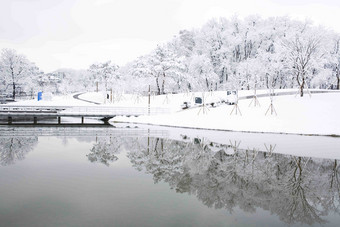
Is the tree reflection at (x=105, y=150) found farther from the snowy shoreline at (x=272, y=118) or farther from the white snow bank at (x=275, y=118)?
the white snow bank at (x=275, y=118)

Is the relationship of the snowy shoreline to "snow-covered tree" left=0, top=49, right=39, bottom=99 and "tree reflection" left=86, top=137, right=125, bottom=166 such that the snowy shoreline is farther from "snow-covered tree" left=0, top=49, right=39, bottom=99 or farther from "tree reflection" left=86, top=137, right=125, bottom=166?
"snow-covered tree" left=0, top=49, right=39, bottom=99

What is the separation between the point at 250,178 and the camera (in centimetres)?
1370

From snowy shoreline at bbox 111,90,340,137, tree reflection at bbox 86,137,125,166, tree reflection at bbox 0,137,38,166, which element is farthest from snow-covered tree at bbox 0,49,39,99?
tree reflection at bbox 86,137,125,166

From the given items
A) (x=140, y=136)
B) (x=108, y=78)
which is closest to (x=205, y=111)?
→ (x=140, y=136)

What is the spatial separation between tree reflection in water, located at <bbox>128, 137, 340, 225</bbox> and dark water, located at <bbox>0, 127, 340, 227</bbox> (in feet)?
0.14

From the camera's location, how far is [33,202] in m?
10.5

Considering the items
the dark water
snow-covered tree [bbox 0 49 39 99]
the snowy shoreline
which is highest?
snow-covered tree [bbox 0 49 39 99]

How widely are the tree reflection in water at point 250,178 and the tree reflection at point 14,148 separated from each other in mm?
7573

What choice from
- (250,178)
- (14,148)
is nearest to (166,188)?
(250,178)

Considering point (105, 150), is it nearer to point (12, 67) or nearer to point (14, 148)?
point (14, 148)

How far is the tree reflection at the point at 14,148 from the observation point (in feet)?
57.7

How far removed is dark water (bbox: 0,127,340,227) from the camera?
9.43 m

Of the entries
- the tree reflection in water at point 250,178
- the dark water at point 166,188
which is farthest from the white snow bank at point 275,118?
the dark water at point 166,188

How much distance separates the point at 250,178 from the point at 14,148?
1765 cm
